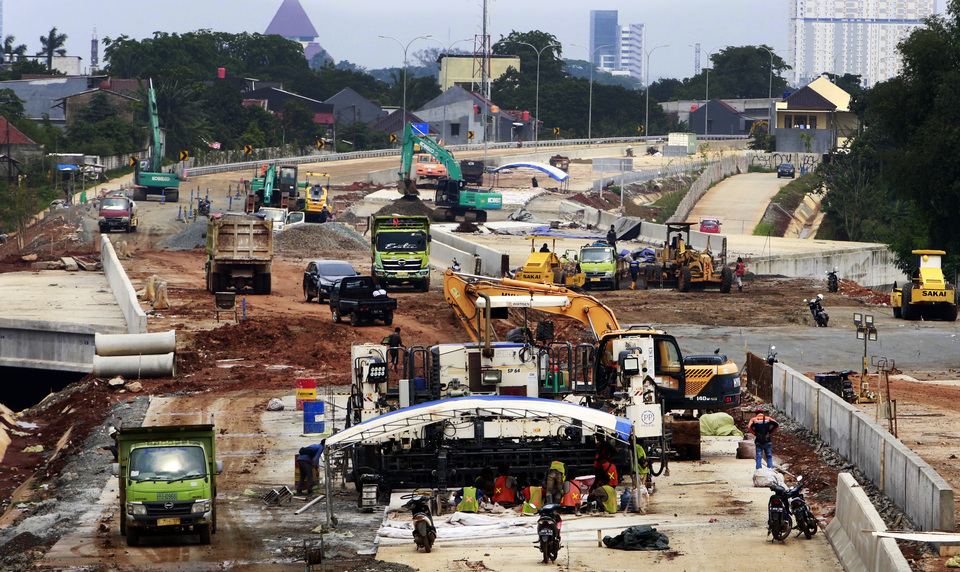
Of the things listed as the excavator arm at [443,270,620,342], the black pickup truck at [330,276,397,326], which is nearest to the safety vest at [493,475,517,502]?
the excavator arm at [443,270,620,342]

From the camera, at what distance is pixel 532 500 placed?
19.8m

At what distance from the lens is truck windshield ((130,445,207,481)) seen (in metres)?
18.2

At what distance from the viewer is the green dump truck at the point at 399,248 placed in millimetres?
46219

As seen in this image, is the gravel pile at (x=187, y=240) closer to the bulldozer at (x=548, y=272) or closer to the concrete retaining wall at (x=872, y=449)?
the bulldozer at (x=548, y=272)

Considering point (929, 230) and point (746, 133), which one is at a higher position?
point (746, 133)

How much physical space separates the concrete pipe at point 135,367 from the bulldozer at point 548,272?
1743cm

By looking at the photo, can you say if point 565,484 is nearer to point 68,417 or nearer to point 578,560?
point 578,560

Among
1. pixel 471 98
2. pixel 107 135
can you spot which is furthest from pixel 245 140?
pixel 471 98

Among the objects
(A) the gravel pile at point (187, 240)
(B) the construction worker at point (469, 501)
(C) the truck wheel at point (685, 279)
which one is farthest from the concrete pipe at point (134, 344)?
(A) the gravel pile at point (187, 240)

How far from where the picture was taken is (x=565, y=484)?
19797 mm

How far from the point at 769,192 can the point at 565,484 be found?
282 feet

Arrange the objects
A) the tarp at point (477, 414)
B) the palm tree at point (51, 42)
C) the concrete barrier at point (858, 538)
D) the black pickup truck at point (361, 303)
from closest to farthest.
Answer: the concrete barrier at point (858, 538), the tarp at point (477, 414), the black pickup truck at point (361, 303), the palm tree at point (51, 42)

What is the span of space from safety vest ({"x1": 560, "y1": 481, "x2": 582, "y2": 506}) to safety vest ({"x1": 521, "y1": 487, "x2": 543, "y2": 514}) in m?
0.39

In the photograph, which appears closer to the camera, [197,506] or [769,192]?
[197,506]
